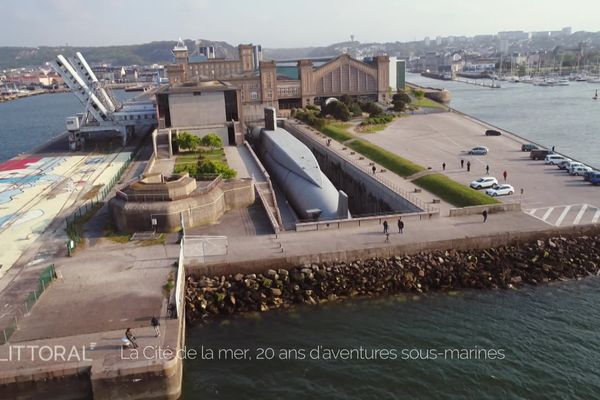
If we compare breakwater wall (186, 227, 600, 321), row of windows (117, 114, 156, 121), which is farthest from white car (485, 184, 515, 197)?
row of windows (117, 114, 156, 121)

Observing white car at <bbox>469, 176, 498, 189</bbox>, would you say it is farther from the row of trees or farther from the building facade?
the building facade

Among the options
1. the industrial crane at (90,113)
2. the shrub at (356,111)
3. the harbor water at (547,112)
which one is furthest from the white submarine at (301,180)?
the harbor water at (547,112)

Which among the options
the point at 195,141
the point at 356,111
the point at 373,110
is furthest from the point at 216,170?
the point at 373,110

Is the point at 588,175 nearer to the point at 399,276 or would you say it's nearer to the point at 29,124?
the point at 399,276

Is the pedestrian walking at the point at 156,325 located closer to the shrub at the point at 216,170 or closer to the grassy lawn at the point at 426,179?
the shrub at the point at 216,170

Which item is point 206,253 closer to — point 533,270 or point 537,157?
point 533,270

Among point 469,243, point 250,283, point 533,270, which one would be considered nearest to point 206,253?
point 250,283
